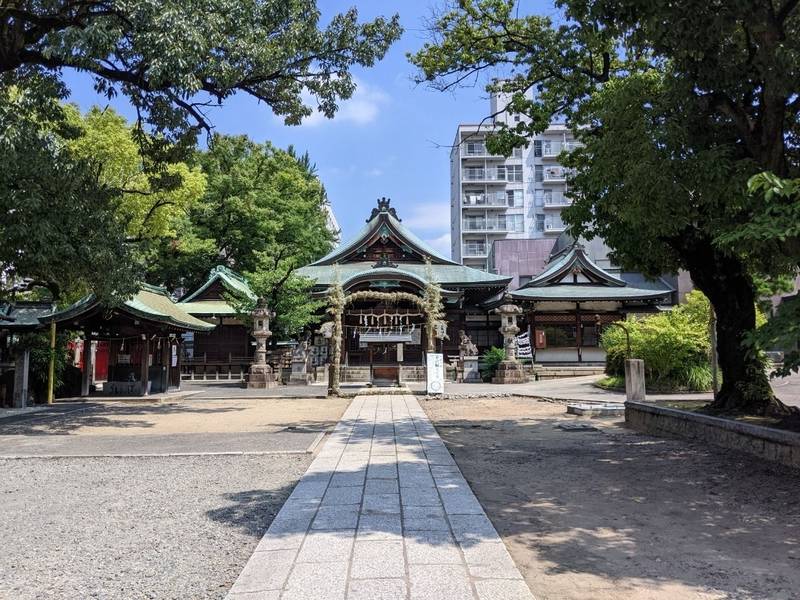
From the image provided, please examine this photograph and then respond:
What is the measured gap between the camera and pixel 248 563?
3699mm

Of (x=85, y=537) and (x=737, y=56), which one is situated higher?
(x=737, y=56)

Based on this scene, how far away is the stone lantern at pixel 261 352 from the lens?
24266 mm

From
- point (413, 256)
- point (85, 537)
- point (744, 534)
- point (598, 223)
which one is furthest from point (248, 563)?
point (413, 256)

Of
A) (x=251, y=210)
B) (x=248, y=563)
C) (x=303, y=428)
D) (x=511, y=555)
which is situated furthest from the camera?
(x=251, y=210)

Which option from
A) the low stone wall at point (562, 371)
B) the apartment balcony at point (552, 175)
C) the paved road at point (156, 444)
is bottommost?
the paved road at point (156, 444)

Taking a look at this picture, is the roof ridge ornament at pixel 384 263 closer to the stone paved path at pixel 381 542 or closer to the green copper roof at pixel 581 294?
the green copper roof at pixel 581 294

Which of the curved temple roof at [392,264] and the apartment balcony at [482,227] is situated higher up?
the apartment balcony at [482,227]

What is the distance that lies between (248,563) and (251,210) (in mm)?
30371

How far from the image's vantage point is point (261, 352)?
24.6 m

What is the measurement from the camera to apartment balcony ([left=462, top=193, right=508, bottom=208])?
5739cm

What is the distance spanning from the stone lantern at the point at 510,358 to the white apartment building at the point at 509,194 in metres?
31.3

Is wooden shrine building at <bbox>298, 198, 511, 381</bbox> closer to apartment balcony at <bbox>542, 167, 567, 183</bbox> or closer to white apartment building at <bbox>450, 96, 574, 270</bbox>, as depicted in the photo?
white apartment building at <bbox>450, 96, 574, 270</bbox>

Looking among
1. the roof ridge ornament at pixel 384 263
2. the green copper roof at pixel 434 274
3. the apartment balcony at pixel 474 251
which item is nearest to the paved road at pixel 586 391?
the green copper roof at pixel 434 274

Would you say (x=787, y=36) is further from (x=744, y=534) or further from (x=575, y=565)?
(x=575, y=565)
